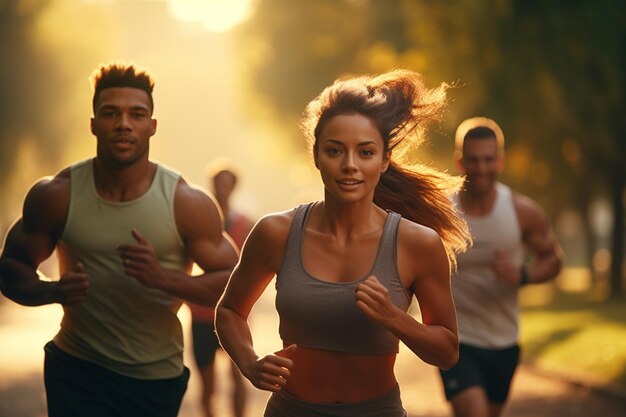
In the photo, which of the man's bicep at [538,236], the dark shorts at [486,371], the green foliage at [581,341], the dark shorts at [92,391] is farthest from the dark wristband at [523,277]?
the green foliage at [581,341]

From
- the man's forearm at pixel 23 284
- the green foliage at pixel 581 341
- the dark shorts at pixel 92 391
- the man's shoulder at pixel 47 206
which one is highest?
the green foliage at pixel 581 341

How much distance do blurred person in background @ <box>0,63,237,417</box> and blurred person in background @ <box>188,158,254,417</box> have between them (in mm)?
4122

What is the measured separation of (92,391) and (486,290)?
3.14 metres

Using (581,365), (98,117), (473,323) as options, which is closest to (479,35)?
(581,365)

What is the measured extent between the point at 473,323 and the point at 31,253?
321 centimetres

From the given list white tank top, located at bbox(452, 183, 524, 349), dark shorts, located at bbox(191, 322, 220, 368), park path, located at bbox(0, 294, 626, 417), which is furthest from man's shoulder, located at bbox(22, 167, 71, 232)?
park path, located at bbox(0, 294, 626, 417)

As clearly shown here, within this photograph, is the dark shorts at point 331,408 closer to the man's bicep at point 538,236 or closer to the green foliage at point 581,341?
the man's bicep at point 538,236

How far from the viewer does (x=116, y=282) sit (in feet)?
21.3

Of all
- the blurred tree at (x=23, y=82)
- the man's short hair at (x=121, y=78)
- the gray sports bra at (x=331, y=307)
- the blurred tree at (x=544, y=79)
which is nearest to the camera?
the gray sports bra at (x=331, y=307)

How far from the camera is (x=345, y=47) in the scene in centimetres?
3631

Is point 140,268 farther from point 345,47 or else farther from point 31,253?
point 345,47

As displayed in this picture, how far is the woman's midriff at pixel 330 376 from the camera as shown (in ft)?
16.3

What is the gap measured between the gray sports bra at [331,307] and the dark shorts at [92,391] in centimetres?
174

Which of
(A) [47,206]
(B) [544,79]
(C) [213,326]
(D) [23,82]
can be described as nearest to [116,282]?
(A) [47,206]
